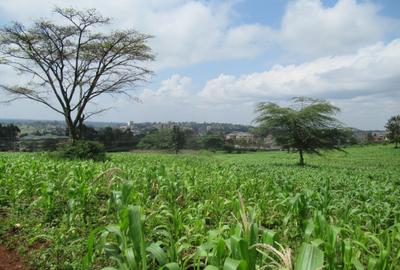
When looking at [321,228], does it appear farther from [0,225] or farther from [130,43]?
[130,43]

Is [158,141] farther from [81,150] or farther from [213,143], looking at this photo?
[81,150]

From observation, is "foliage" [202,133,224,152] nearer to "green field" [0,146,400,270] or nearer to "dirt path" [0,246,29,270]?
"green field" [0,146,400,270]

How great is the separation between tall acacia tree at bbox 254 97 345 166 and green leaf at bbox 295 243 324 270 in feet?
73.1

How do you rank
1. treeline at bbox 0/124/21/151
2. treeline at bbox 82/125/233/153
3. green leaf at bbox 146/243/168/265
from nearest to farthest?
green leaf at bbox 146/243/168/265 < treeline at bbox 0/124/21/151 < treeline at bbox 82/125/233/153

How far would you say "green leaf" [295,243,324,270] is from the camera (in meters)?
1.91

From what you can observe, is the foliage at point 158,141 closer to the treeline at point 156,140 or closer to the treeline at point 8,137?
the treeline at point 156,140

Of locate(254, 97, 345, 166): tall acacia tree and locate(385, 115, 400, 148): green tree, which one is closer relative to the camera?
locate(254, 97, 345, 166): tall acacia tree

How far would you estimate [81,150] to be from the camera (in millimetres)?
16875

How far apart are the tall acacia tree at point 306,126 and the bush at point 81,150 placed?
37.9ft

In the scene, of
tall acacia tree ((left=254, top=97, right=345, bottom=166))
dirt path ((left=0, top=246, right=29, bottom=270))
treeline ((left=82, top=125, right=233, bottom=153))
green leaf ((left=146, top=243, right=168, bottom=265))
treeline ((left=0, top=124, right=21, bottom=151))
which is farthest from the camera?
treeline ((left=82, top=125, right=233, bottom=153))

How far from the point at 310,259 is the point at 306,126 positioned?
22861 millimetres

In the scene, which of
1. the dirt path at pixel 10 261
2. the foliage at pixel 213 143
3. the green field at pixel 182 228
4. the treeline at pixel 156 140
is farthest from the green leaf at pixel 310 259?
the foliage at pixel 213 143

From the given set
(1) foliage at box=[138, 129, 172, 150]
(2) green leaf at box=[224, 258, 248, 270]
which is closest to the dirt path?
(2) green leaf at box=[224, 258, 248, 270]

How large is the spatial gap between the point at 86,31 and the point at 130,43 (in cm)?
284
